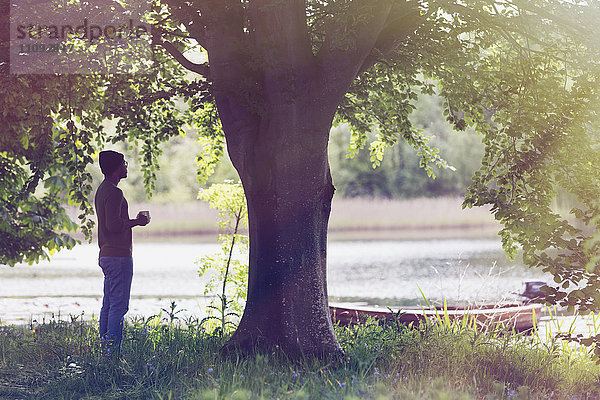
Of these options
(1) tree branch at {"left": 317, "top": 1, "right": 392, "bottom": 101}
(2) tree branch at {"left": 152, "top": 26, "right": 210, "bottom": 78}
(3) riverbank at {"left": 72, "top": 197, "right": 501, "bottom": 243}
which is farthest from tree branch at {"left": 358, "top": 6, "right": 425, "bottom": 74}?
(3) riverbank at {"left": 72, "top": 197, "right": 501, "bottom": 243}

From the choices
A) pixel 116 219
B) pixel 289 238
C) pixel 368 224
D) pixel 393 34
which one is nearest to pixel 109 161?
pixel 116 219

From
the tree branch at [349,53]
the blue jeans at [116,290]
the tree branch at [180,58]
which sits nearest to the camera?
the blue jeans at [116,290]

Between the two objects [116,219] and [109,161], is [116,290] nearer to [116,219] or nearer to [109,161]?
[116,219]

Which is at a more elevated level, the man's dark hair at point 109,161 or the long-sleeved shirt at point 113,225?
the man's dark hair at point 109,161

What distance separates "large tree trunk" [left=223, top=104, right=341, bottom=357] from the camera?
7492 mm

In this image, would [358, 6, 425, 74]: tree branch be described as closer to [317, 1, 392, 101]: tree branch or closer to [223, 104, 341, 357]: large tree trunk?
[317, 1, 392, 101]: tree branch

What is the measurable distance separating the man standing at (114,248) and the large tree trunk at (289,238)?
1363mm

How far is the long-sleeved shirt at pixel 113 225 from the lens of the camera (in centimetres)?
727

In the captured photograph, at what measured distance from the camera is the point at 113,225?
23.8 feet

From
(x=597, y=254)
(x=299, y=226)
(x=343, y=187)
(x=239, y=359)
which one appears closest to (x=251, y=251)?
(x=299, y=226)

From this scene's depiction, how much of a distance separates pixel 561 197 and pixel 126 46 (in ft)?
93.4

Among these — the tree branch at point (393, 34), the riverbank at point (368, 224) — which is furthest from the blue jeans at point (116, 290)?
the riverbank at point (368, 224)

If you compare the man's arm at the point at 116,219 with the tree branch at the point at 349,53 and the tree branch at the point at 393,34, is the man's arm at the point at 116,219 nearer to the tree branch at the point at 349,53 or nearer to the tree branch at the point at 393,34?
the tree branch at the point at 349,53

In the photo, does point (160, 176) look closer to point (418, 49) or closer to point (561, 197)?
point (561, 197)
